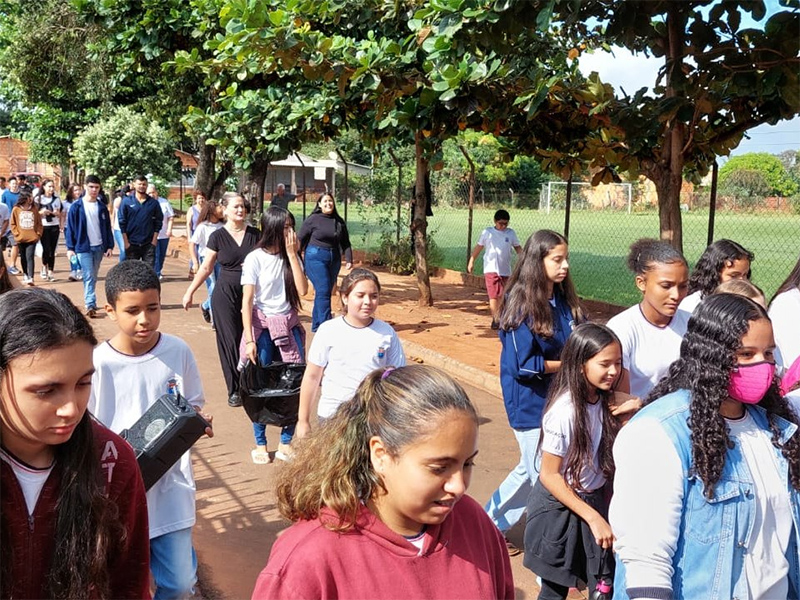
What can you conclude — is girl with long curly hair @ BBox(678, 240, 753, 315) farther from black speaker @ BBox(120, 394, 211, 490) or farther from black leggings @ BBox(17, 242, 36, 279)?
black leggings @ BBox(17, 242, 36, 279)

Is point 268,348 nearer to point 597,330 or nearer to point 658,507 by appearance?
point 597,330

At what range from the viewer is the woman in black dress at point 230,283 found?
7461 mm

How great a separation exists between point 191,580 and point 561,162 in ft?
21.5

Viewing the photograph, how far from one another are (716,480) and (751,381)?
334mm

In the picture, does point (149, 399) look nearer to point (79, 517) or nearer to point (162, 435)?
point (162, 435)

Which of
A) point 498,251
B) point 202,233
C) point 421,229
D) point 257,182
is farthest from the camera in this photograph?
point 257,182

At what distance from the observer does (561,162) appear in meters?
9.02

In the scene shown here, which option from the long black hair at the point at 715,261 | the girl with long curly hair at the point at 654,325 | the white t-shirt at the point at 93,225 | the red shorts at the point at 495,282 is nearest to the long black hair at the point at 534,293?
the girl with long curly hair at the point at 654,325

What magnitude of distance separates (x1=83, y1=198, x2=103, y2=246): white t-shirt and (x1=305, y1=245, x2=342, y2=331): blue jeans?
405cm

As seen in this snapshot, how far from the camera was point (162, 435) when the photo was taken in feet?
10.6

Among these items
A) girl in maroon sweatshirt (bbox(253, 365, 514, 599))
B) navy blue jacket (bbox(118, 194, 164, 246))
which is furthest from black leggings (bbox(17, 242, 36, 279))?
girl in maroon sweatshirt (bbox(253, 365, 514, 599))

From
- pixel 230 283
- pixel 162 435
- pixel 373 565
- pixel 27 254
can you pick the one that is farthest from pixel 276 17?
pixel 27 254

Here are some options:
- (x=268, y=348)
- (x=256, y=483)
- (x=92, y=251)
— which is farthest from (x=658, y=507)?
(x=92, y=251)

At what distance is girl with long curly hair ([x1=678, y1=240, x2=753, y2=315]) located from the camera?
5.08 metres
